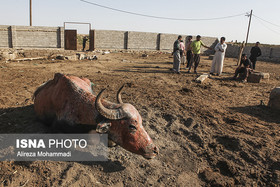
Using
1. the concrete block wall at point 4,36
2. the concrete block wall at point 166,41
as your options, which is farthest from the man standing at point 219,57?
the concrete block wall at point 4,36

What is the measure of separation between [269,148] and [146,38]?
2095 centimetres

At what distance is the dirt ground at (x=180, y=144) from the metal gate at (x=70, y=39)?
42.5 ft

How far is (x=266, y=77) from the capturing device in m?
10.6

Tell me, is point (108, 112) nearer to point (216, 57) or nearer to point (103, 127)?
point (103, 127)

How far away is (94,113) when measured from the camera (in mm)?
3158

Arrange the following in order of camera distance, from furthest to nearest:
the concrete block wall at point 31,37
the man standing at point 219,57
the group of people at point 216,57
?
the concrete block wall at point 31,37, the man standing at point 219,57, the group of people at point 216,57

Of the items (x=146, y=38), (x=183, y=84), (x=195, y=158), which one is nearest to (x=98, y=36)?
(x=146, y=38)

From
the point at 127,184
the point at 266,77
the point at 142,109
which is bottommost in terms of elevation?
the point at 127,184

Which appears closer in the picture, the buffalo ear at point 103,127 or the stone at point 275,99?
the buffalo ear at point 103,127

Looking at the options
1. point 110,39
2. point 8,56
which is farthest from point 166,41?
point 8,56

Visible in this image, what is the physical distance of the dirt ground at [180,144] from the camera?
2.96 metres

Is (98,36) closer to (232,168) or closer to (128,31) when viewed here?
(128,31)

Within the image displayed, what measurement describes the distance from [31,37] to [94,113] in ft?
59.8

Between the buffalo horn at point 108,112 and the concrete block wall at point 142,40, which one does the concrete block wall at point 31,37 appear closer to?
the concrete block wall at point 142,40
